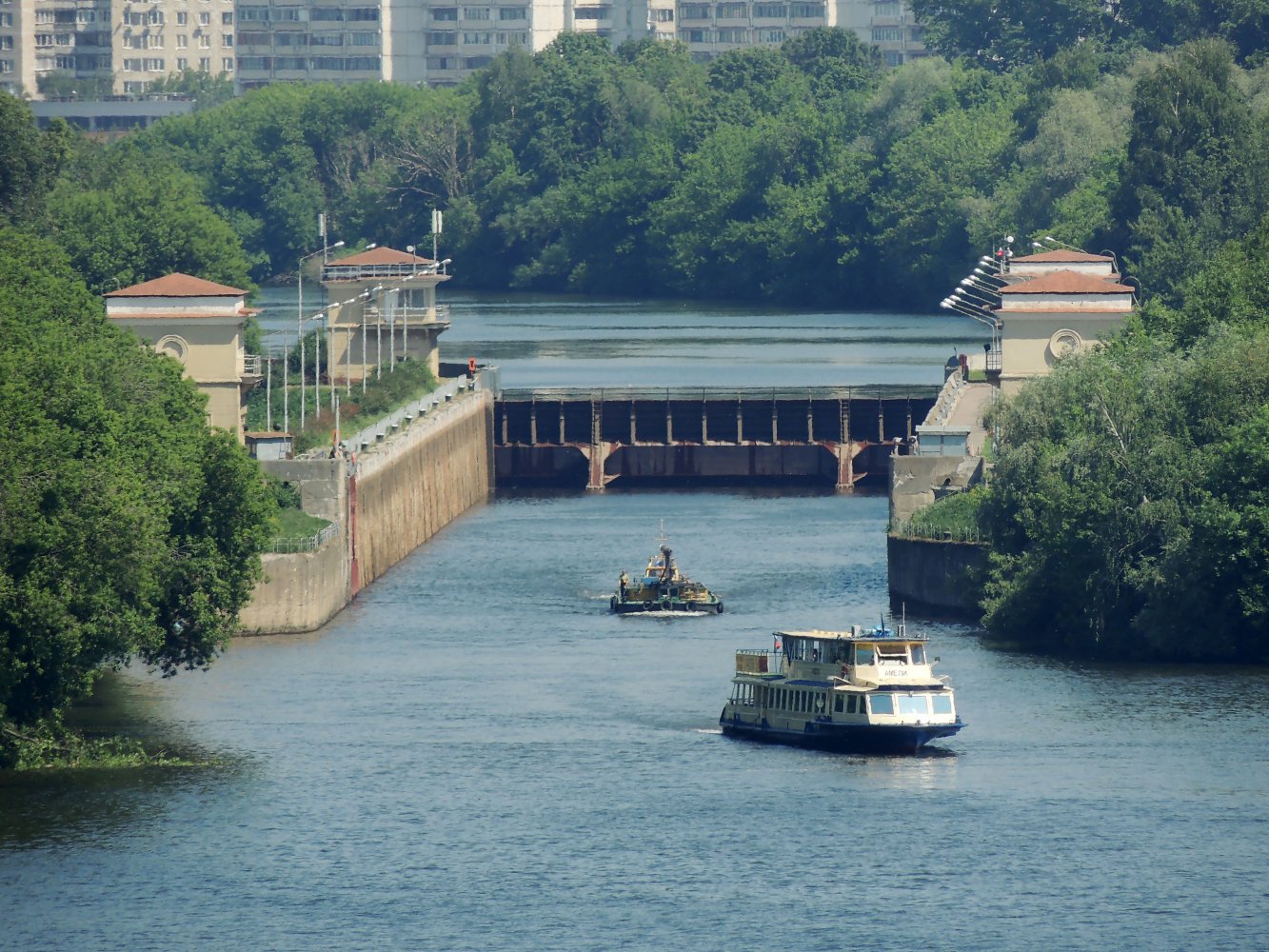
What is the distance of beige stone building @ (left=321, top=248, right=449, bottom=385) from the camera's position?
151625mm

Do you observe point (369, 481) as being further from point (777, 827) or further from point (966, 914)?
point (966, 914)

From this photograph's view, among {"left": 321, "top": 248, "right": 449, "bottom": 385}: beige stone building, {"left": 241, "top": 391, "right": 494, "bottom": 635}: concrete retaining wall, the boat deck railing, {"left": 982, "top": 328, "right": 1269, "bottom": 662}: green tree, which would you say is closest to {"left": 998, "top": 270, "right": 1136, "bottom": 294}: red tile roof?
{"left": 982, "top": 328, "right": 1269, "bottom": 662}: green tree

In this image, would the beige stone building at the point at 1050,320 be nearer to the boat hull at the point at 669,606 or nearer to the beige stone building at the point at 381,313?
the boat hull at the point at 669,606

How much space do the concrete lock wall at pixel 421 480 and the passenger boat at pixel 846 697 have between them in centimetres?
2985

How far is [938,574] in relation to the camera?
346 feet

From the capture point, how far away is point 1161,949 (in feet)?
216

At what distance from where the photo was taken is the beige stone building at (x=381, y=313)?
15162cm

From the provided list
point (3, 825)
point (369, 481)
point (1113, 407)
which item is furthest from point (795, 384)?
point (3, 825)

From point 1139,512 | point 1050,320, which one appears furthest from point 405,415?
point 1139,512

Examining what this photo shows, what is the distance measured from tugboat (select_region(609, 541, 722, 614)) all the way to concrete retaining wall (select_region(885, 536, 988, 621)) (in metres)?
6.16

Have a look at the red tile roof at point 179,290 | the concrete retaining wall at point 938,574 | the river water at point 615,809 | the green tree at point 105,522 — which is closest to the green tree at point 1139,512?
the river water at point 615,809

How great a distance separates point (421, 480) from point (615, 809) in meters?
54.7

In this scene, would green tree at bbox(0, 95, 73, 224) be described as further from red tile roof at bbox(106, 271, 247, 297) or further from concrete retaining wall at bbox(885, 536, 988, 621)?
concrete retaining wall at bbox(885, 536, 988, 621)

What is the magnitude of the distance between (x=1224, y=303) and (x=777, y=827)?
152 ft
